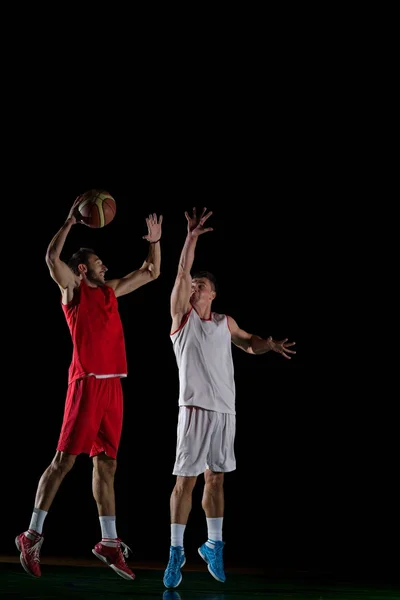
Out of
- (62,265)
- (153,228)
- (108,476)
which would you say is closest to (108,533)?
(108,476)

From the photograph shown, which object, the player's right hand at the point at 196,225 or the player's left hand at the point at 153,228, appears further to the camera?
the player's left hand at the point at 153,228

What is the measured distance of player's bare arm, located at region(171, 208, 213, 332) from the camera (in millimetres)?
4141

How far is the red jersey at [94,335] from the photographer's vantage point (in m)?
4.06

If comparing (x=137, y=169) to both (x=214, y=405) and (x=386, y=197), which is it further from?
(x=214, y=405)

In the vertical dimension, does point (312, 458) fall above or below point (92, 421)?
below

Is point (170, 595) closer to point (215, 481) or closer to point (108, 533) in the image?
point (108, 533)

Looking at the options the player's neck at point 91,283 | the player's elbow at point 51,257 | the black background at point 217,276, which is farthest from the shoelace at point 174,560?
the black background at point 217,276

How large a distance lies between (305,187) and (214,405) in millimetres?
2328

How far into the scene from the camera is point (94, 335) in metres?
4.09

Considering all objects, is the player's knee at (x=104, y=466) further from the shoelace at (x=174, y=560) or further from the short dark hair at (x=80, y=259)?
the short dark hair at (x=80, y=259)

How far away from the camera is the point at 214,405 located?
4133 mm

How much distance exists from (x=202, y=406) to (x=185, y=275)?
63cm

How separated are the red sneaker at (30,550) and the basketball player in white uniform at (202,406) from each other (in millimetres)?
633

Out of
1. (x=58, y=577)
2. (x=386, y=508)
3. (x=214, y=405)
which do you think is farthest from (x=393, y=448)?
(x=58, y=577)
